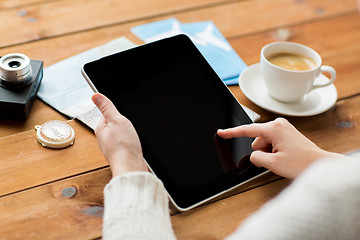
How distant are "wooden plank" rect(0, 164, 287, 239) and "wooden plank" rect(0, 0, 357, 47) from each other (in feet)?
1.40

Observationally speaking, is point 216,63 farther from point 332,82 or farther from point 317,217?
point 317,217

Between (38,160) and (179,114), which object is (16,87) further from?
(179,114)

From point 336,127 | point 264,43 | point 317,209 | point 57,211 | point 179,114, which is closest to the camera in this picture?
point 317,209

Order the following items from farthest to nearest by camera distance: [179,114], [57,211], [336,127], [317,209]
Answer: [336,127]
[179,114]
[57,211]
[317,209]

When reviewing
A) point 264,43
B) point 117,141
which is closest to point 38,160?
point 117,141

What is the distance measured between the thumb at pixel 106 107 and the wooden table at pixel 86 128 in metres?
0.10

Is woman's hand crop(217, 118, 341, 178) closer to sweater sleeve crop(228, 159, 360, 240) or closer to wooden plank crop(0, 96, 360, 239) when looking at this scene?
wooden plank crop(0, 96, 360, 239)

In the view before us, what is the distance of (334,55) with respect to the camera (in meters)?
1.08

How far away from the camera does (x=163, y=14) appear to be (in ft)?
3.78

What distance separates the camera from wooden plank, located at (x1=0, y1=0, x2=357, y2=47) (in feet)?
3.49

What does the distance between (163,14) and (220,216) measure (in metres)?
0.61

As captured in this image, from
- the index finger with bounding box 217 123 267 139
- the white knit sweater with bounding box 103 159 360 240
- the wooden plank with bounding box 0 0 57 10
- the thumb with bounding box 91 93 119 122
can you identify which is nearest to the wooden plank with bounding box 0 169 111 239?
the thumb with bounding box 91 93 119 122

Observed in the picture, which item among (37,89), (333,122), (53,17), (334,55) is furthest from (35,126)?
(334,55)

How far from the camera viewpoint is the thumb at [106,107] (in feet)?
2.37
